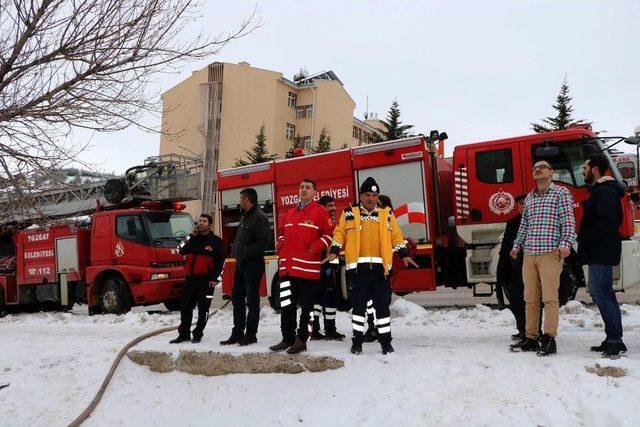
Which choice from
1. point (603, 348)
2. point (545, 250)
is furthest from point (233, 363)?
point (603, 348)

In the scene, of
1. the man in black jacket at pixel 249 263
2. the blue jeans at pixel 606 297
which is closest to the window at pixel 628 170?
the blue jeans at pixel 606 297

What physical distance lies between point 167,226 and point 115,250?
3.77 feet

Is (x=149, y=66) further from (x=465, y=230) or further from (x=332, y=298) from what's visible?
(x=465, y=230)

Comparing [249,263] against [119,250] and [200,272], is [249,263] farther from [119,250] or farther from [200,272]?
[119,250]

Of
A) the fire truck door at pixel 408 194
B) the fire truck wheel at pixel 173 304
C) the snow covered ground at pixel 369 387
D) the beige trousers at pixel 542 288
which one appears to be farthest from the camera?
the fire truck wheel at pixel 173 304

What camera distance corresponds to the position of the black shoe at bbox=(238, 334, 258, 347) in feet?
22.1

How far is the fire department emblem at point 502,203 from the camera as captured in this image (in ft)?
29.0

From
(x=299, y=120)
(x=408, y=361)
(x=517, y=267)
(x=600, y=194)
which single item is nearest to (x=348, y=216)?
(x=408, y=361)

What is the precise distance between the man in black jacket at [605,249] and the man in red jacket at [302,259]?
8.43 feet

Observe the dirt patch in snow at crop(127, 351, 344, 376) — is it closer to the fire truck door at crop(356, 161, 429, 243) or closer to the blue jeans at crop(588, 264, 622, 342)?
the blue jeans at crop(588, 264, 622, 342)

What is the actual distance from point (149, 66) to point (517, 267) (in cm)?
454

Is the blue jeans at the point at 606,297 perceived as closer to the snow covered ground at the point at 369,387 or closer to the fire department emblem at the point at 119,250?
the snow covered ground at the point at 369,387

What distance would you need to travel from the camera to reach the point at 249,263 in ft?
22.0

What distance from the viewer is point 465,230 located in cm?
905
